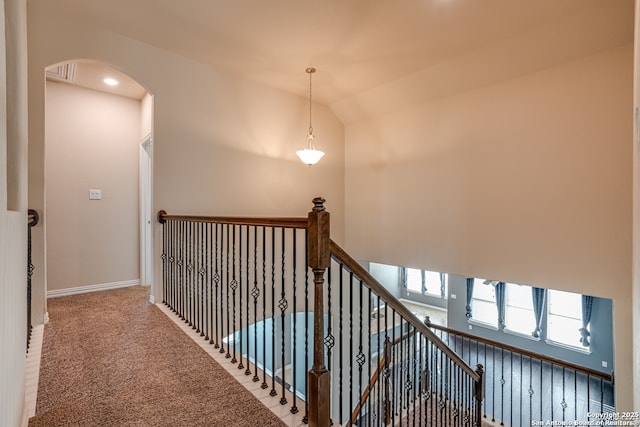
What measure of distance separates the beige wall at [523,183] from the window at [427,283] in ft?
15.6

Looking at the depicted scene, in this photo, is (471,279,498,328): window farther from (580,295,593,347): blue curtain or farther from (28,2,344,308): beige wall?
(28,2,344,308): beige wall

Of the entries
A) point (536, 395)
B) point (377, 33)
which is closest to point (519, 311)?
point (536, 395)

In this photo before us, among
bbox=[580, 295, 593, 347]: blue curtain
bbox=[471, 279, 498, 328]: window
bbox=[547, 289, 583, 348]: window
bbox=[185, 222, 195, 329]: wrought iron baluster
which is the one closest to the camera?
bbox=[185, 222, 195, 329]: wrought iron baluster

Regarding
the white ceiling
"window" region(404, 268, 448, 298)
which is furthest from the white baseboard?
"window" region(404, 268, 448, 298)

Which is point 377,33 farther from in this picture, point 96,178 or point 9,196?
point 96,178

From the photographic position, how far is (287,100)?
4.47 metres

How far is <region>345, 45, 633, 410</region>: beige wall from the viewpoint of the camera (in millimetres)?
2994

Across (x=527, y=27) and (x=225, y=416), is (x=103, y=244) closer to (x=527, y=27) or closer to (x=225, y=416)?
(x=225, y=416)

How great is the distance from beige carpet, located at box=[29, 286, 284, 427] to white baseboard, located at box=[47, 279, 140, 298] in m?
0.96

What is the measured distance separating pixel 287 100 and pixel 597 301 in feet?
23.4

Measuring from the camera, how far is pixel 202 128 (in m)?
3.60

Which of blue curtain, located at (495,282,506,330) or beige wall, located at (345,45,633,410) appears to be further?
blue curtain, located at (495,282,506,330)

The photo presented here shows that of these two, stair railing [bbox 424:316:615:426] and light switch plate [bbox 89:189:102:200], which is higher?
light switch plate [bbox 89:189:102:200]

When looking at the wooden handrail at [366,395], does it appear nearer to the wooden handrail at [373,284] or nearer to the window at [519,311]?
the wooden handrail at [373,284]
